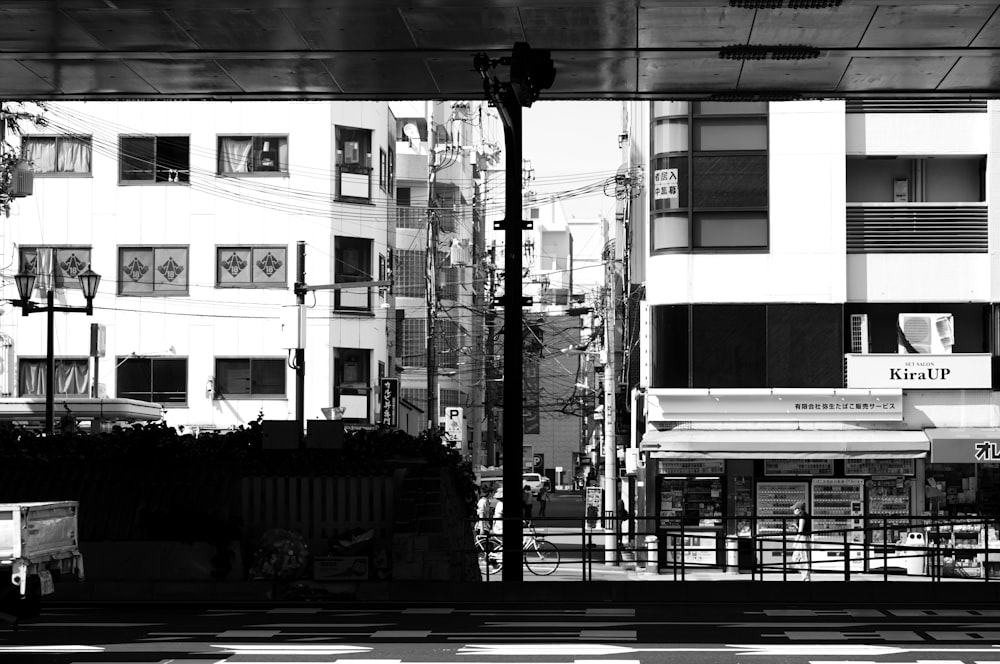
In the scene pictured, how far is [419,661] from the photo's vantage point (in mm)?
14141

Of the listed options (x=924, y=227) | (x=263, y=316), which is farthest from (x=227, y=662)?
(x=263, y=316)

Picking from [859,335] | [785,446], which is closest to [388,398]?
[859,335]

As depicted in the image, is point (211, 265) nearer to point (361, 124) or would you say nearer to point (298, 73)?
point (361, 124)

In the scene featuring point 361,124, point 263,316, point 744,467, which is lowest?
point 744,467

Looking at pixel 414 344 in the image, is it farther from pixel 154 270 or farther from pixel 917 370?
pixel 917 370

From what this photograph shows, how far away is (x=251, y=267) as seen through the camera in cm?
5619

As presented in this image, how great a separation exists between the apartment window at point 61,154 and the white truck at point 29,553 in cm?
4258

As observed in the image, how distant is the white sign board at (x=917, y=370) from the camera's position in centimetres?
3975

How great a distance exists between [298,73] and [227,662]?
12.7 metres

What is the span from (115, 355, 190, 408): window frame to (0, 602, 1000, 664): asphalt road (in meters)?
35.5

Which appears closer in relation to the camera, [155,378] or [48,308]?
[48,308]

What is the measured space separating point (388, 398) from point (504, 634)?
40791 millimetres

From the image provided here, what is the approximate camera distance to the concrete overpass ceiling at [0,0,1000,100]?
20938 millimetres

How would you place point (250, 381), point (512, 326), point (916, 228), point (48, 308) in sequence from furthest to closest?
point (250, 381) → point (916, 228) → point (48, 308) → point (512, 326)
